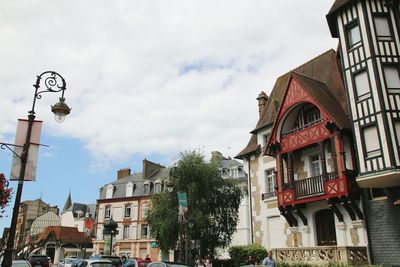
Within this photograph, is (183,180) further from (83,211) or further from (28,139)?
(83,211)

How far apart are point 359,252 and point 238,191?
10.7 meters

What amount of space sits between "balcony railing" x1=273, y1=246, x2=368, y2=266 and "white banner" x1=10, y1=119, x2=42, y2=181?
12414mm

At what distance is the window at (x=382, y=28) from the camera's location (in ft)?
55.9

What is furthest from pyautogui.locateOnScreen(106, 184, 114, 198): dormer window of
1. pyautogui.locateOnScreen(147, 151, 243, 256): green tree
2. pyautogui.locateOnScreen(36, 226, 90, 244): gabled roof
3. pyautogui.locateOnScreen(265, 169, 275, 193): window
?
pyautogui.locateOnScreen(265, 169, 275, 193): window

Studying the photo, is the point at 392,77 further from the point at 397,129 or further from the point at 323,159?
the point at 323,159

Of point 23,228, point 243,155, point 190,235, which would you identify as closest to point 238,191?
point 243,155

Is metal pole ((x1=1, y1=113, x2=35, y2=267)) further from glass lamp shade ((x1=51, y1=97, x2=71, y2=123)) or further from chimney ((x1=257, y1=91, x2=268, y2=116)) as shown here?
chimney ((x1=257, y1=91, x2=268, y2=116))

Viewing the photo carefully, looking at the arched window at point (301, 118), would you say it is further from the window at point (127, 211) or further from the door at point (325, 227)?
the window at point (127, 211)

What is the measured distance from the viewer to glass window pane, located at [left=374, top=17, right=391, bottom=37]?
1714cm

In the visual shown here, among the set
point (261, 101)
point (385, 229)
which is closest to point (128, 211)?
point (261, 101)

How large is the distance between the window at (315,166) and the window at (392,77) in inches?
206

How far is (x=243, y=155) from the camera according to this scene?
24.2 metres

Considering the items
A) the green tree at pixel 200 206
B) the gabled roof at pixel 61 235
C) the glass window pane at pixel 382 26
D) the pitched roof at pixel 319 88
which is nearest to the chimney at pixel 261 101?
the pitched roof at pixel 319 88

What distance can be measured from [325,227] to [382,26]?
993cm
